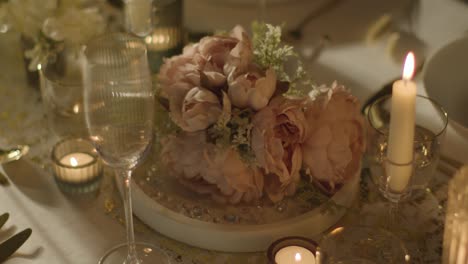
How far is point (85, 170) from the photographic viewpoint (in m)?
1.20

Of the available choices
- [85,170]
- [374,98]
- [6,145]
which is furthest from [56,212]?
[374,98]

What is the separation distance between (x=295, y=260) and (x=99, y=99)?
1.15 feet

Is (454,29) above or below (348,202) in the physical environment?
above

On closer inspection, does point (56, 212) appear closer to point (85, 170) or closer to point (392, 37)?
point (85, 170)

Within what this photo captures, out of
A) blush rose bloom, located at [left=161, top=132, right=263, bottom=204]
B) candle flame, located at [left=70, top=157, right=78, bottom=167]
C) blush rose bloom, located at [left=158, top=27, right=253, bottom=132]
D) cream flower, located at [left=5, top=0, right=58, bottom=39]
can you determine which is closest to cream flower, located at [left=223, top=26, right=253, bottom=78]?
blush rose bloom, located at [left=158, top=27, right=253, bottom=132]

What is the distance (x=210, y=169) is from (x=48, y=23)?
0.46 m

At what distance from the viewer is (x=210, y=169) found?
1.09 meters

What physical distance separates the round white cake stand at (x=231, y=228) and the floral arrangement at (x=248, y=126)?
5 centimetres

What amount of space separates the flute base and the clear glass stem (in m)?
0.01

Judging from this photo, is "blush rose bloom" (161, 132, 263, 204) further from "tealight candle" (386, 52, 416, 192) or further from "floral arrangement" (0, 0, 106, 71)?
"floral arrangement" (0, 0, 106, 71)

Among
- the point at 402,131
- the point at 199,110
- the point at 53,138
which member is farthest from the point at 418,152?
the point at 53,138

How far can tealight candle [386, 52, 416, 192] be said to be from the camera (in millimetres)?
992

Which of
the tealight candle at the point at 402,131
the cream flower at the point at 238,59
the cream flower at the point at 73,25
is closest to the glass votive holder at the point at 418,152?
the tealight candle at the point at 402,131

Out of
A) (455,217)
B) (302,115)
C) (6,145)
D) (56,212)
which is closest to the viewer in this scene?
(455,217)
